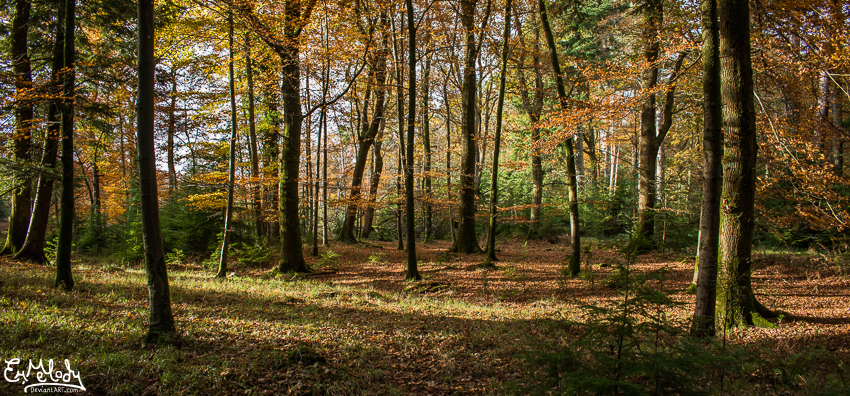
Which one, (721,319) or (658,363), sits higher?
(658,363)

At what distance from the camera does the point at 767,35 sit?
7.57 m

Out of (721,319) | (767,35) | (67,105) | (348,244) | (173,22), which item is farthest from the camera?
(348,244)

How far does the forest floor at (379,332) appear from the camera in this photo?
11.8 ft

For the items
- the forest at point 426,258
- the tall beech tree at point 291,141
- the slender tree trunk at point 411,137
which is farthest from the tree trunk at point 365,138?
the slender tree trunk at point 411,137

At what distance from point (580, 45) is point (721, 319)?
19.0 m

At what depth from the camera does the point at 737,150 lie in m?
5.26

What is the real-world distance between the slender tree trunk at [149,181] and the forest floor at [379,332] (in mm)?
315

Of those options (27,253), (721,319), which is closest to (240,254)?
(27,253)

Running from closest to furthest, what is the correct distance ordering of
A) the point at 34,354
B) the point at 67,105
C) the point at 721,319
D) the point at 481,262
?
the point at 34,354 < the point at 721,319 < the point at 67,105 < the point at 481,262

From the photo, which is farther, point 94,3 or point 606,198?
point 606,198

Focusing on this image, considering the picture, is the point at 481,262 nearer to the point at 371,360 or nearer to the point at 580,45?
the point at 371,360

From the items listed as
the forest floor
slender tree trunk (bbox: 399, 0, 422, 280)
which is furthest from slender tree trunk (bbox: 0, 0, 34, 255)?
slender tree trunk (bbox: 399, 0, 422, 280)

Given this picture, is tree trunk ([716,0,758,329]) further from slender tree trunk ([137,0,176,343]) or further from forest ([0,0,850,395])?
slender tree trunk ([137,0,176,343])

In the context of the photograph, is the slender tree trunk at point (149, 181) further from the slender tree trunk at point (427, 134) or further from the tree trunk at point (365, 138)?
the slender tree trunk at point (427, 134)
